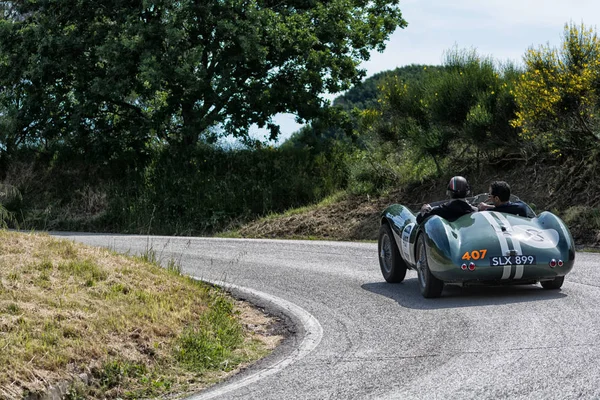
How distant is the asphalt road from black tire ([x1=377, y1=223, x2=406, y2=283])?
156mm

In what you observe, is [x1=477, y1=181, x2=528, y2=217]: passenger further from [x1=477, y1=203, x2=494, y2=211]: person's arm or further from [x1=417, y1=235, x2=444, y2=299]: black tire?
[x1=417, y1=235, x2=444, y2=299]: black tire

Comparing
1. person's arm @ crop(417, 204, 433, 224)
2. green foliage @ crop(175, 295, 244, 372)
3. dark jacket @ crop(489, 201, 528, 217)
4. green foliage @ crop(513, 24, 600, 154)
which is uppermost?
green foliage @ crop(513, 24, 600, 154)

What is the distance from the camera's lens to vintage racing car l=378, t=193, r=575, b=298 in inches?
371

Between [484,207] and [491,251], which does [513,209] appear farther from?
[491,251]

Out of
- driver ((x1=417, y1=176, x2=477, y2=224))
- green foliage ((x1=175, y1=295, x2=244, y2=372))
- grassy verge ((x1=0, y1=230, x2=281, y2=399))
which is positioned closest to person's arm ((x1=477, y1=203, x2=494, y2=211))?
driver ((x1=417, y1=176, x2=477, y2=224))

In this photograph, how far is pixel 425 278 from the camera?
9.98 meters

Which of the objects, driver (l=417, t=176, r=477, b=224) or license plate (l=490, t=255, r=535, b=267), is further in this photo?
driver (l=417, t=176, r=477, b=224)

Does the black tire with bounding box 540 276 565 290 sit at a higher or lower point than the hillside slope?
lower

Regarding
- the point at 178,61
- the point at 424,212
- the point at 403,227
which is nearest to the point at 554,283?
the point at 424,212

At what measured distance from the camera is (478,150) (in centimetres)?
2178

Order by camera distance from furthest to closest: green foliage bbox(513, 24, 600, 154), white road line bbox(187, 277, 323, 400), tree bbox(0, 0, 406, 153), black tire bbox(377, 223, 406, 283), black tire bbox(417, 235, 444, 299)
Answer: tree bbox(0, 0, 406, 153) < green foliage bbox(513, 24, 600, 154) < black tire bbox(377, 223, 406, 283) < black tire bbox(417, 235, 444, 299) < white road line bbox(187, 277, 323, 400)

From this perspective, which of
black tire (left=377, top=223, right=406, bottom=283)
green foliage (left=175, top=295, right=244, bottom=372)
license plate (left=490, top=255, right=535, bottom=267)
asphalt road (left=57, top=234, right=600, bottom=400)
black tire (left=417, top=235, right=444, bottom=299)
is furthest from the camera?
black tire (left=377, top=223, right=406, bottom=283)

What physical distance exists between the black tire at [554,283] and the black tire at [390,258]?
195 cm

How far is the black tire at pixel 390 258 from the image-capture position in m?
11.4
